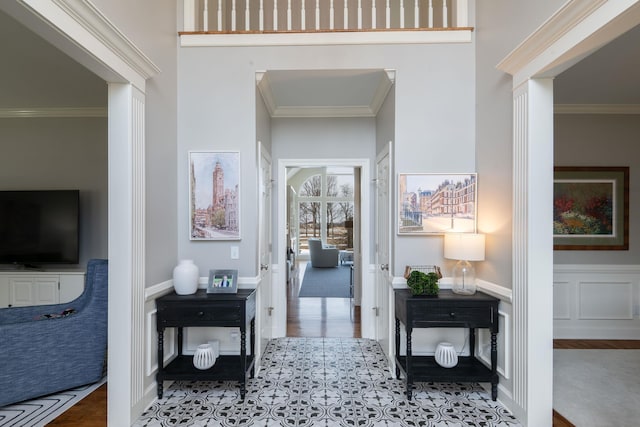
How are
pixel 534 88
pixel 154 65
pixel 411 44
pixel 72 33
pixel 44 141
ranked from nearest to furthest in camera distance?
pixel 72 33 < pixel 534 88 < pixel 154 65 < pixel 411 44 < pixel 44 141

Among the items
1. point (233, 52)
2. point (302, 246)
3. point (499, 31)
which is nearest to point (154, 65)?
point (233, 52)

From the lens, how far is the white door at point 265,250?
3407 mm

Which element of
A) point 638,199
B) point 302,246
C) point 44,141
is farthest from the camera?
point 302,246

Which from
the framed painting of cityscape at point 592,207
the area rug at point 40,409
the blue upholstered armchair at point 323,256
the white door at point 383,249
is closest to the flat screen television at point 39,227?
the area rug at point 40,409

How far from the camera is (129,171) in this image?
2354 millimetres

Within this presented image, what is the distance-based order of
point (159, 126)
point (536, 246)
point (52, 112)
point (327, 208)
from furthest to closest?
1. point (327, 208)
2. point (52, 112)
3. point (159, 126)
4. point (536, 246)

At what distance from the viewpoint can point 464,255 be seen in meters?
2.73

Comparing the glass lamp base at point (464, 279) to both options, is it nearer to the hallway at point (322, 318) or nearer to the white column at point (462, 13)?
the hallway at point (322, 318)

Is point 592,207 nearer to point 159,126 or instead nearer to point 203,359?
point 203,359

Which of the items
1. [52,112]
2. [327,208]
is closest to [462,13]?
[52,112]

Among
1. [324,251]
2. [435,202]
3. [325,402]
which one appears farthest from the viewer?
[324,251]

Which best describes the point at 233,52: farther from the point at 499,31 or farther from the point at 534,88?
the point at 534,88

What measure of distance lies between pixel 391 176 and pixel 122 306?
246 centimetres

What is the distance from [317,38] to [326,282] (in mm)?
5785
